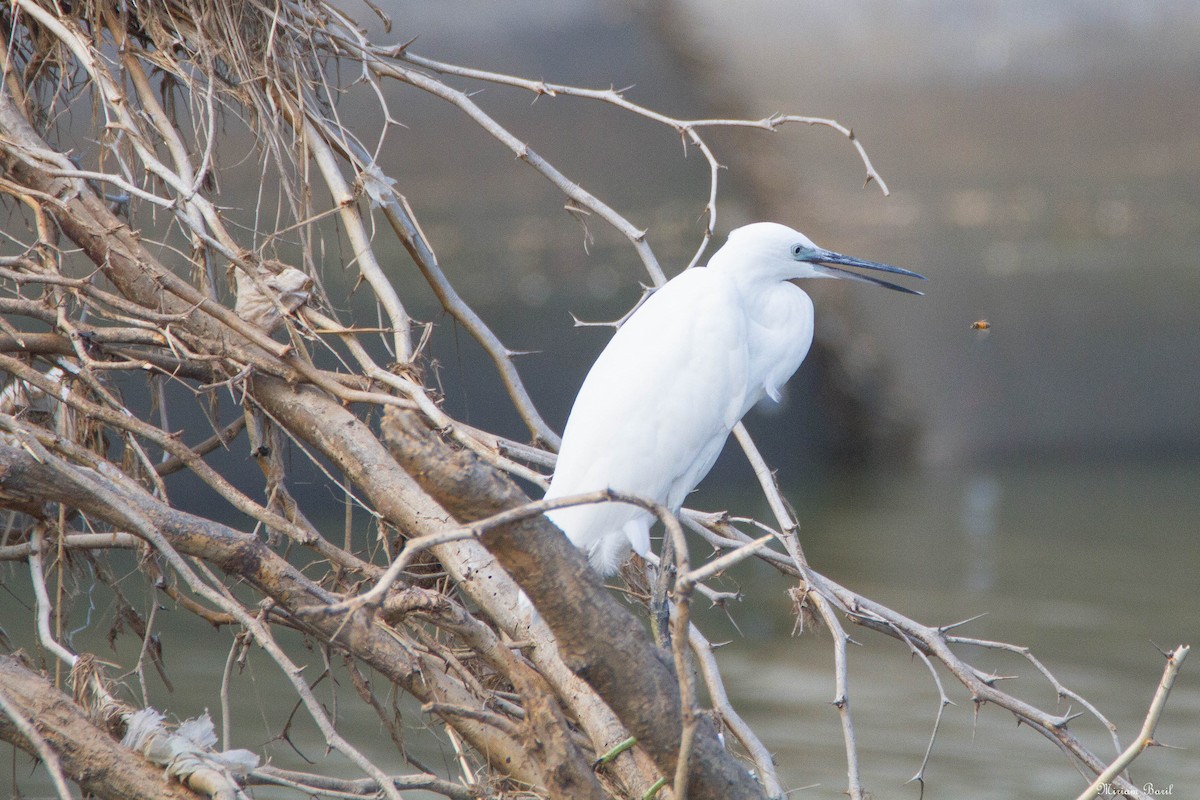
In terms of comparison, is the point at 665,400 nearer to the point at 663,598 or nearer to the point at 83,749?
the point at 663,598

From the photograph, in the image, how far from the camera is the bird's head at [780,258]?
1426 millimetres

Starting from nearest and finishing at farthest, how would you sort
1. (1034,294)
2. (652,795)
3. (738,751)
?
1. (652,795)
2. (738,751)
3. (1034,294)

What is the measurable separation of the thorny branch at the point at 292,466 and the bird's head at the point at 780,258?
14cm

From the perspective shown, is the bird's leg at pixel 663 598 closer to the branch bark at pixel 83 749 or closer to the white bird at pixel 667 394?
the white bird at pixel 667 394

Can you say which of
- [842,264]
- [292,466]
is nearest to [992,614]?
[842,264]

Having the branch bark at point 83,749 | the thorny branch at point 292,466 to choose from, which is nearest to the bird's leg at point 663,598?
the thorny branch at point 292,466

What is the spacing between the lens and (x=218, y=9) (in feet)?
4.65

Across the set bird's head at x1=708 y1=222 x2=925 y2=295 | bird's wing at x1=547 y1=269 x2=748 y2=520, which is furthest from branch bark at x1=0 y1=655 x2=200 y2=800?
bird's head at x1=708 y1=222 x2=925 y2=295

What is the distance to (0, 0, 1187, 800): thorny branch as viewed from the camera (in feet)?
2.79

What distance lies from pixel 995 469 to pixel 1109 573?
1127 mm

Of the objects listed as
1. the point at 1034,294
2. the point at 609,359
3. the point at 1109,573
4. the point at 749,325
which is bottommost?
the point at 609,359

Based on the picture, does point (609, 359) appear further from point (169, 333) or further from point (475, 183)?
point (475, 183)

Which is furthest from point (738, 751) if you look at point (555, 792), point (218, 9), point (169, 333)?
point (218, 9)

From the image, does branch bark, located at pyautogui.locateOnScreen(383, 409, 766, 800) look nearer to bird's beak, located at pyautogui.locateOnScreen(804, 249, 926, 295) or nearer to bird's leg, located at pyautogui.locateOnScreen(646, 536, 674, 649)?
bird's leg, located at pyautogui.locateOnScreen(646, 536, 674, 649)
